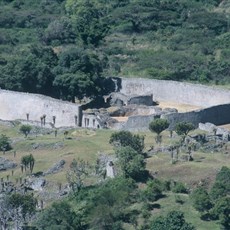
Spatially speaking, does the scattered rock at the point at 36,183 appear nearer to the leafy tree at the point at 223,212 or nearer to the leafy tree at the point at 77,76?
the leafy tree at the point at 223,212

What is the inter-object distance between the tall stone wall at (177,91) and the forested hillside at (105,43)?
7.75 ft

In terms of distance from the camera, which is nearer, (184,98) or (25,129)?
(25,129)

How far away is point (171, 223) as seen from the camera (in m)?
62.4

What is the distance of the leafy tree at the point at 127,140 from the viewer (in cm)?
7188

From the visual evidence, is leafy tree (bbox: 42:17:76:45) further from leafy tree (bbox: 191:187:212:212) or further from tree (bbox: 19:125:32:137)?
leafy tree (bbox: 191:187:212:212)

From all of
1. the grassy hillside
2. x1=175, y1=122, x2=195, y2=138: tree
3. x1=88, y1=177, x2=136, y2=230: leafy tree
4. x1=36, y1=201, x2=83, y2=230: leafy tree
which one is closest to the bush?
the grassy hillside

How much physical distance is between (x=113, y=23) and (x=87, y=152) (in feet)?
169

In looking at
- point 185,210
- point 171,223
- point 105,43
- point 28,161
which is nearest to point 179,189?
point 185,210

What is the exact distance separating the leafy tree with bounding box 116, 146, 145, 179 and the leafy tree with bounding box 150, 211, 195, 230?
6002mm

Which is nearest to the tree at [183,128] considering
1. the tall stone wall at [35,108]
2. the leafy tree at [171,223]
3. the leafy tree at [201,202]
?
the tall stone wall at [35,108]

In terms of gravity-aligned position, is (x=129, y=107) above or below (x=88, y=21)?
below

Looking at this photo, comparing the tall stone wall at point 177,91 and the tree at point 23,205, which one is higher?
the tall stone wall at point 177,91

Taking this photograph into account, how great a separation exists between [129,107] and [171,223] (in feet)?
73.1

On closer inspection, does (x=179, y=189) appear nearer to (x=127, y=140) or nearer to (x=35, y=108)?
(x=127, y=140)
